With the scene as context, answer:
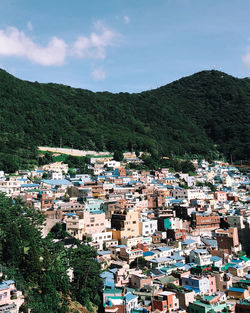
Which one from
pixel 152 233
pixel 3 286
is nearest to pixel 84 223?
pixel 152 233

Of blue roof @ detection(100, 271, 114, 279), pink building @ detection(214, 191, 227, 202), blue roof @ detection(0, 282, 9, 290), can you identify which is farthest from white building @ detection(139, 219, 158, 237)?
pink building @ detection(214, 191, 227, 202)

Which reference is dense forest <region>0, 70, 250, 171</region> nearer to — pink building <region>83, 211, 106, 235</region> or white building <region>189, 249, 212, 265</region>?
pink building <region>83, 211, 106, 235</region>

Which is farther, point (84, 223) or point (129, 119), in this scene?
point (129, 119)

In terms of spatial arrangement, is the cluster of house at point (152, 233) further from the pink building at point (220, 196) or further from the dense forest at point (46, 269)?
the dense forest at point (46, 269)

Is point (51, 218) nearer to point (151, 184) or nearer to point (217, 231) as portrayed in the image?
point (217, 231)

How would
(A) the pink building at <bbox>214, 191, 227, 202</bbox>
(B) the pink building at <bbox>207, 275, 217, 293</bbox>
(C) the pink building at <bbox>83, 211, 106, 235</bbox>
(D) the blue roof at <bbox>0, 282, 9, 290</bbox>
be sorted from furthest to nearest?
(A) the pink building at <bbox>214, 191, 227, 202</bbox>, (C) the pink building at <bbox>83, 211, 106, 235</bbox>, (B) the pink building at <bbox>207, 275, 217, 293</bbox>, (D) the blue roof at <bbox>0, 282, 9, 290</bbox>

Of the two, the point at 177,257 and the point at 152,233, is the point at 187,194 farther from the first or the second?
the point at 177,257

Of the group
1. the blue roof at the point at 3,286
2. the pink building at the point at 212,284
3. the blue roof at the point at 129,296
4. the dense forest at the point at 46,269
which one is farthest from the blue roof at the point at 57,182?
the blue roof at the point at 3,286
